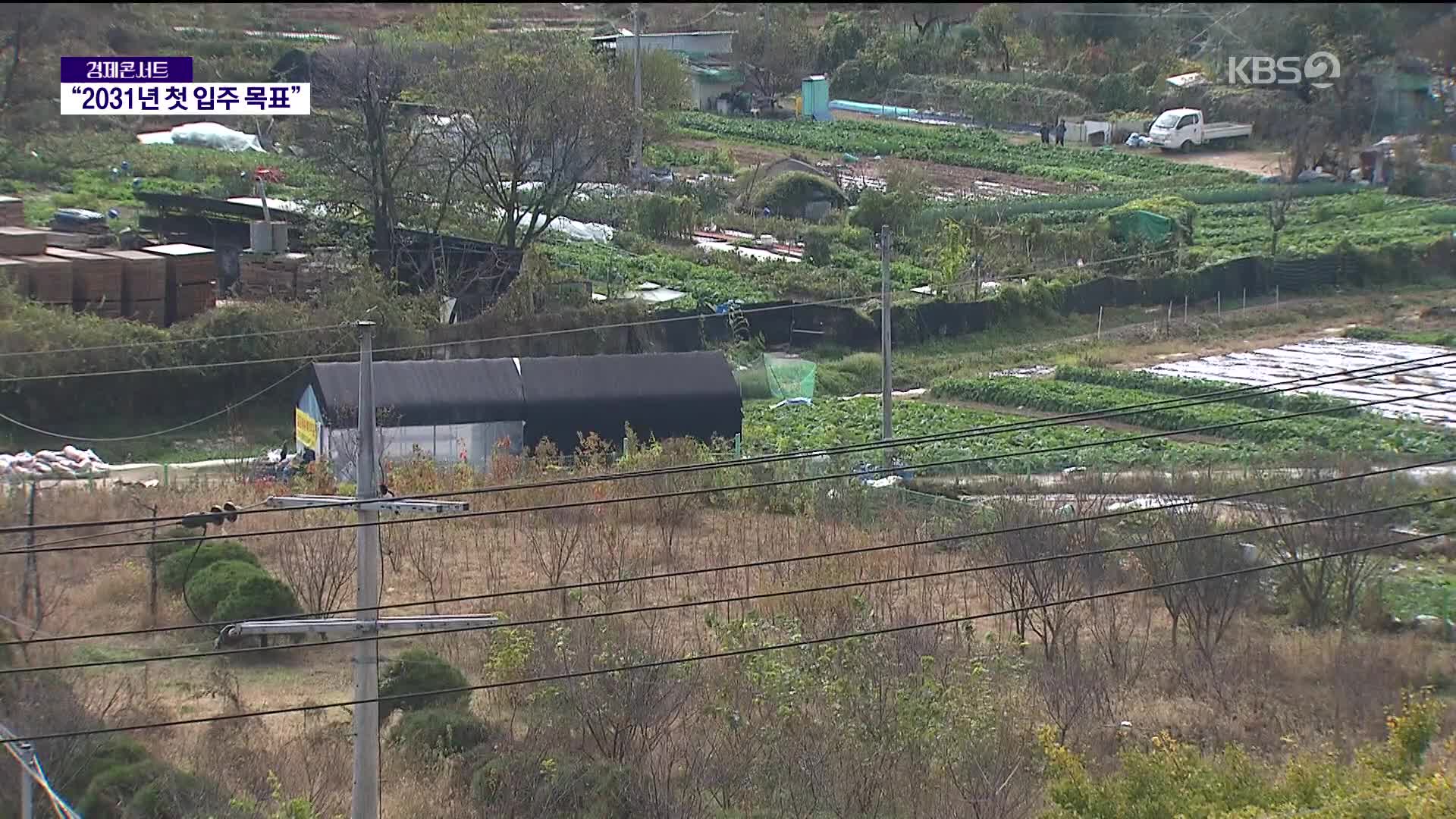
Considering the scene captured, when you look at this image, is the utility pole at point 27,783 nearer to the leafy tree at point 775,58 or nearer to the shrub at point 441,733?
the shrub at point 441,733

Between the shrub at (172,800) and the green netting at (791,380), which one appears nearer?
the shrub at (172,800)

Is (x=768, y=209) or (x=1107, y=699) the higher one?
(x=768, y=209)

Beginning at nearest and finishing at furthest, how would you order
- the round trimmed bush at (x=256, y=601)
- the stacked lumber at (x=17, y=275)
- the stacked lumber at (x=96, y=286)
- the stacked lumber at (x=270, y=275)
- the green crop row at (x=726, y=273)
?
1. the round trimmed bush at (x=256, y=601)
2. the stacked lumber at (x=17, y=275)
3. the stacked lumber at (x=96, y=286)
4. the stacked lumber at (x=270, y=275)
5. the green crop row at (x=726, y=273)

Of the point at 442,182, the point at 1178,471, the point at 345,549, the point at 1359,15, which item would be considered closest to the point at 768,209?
the point at 442,182

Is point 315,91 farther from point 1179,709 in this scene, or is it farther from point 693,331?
point 1179,709

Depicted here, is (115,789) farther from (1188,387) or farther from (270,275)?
(1188,387)

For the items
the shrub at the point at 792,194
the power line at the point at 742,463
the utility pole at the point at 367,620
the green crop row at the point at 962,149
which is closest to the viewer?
the utility pole at the point at 367,620

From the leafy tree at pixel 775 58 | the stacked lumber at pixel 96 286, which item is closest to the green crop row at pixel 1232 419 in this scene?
the stacked lumber at pixel 96 286

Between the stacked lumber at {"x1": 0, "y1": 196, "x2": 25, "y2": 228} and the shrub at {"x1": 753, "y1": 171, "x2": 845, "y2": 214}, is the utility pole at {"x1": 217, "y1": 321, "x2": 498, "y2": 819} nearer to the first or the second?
the stacked lumber at {"x1": 0, "y1": 196, "x2": 25, "y2": 228}
